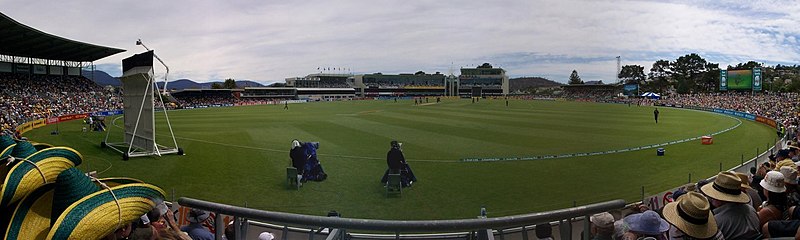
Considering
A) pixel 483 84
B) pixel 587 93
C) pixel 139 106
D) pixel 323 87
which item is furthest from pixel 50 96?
pixel 483 84

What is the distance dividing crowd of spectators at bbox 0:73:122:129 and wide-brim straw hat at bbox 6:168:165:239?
33690mm

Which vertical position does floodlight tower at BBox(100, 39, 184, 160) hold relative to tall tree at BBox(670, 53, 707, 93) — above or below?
below

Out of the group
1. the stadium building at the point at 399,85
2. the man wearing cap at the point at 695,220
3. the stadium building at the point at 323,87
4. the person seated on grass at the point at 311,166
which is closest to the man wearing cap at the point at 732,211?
the man wearing cap at the point at 695,220

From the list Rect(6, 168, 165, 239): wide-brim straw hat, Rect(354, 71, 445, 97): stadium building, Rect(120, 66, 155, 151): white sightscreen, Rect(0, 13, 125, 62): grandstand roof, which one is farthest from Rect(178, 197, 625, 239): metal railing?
Rect(354, 71, 445, 97): stadium building

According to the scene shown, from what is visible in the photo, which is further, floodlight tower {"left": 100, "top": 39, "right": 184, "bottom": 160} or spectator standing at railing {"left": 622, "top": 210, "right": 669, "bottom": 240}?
floodlight tower {"left": 100, "top": 39, "right": 184, "bottom": 160}

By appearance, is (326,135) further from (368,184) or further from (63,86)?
(63,86)

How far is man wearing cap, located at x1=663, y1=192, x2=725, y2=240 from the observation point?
3.29 meters

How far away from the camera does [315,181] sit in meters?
12.6

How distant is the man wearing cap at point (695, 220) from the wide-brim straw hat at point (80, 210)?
3570 mm

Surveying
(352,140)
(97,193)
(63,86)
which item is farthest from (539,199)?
(63,86)

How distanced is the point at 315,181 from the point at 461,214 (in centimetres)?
451

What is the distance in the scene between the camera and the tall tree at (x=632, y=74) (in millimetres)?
107312

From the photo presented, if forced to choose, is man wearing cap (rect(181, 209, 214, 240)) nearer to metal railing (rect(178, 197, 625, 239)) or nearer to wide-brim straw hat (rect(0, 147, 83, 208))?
wide-brim straw hat (rect(0, 147, 83, 208))

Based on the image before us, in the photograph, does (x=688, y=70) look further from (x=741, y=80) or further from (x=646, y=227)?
(x=646, y=227)
